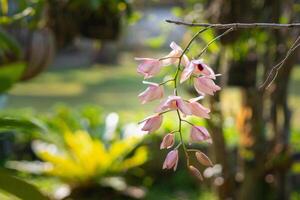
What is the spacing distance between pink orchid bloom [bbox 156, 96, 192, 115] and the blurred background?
74 centimetres

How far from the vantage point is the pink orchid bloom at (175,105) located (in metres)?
0.75

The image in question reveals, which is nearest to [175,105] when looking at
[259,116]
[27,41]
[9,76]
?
[9,76]

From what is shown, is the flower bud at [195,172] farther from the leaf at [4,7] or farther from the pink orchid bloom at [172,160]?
the leaf at [4,7]

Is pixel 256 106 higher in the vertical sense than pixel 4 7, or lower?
lower

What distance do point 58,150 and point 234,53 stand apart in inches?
59.1

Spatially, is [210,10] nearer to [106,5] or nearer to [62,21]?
[106,5]

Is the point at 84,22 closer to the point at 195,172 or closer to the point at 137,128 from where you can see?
the point at 137,128

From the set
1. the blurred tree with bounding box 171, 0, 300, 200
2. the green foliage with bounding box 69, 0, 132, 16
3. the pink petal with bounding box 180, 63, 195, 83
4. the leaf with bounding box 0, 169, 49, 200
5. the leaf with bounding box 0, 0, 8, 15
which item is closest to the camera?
the pink petal with bounding box 180, 63, 195, 83

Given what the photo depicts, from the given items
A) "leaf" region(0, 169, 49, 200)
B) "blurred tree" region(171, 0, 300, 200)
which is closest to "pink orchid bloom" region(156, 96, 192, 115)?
"leaf" region(0, 169, 49, 200)

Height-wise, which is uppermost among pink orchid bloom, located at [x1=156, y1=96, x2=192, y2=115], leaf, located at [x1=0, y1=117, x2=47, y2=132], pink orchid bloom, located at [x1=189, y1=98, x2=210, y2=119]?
pink orchid bloom, located at [x1=156, y1=96, x2=192, y2=115]

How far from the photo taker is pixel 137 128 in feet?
12.7

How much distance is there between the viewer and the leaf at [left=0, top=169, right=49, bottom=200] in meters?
1.42

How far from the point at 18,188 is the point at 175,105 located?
2.49 feet

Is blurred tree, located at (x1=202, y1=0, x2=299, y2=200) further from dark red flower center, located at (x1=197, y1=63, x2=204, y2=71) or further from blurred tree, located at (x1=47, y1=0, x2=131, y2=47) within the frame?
dark red flower center, located at (x1=197, y1=63, x2=204, y2=71)
